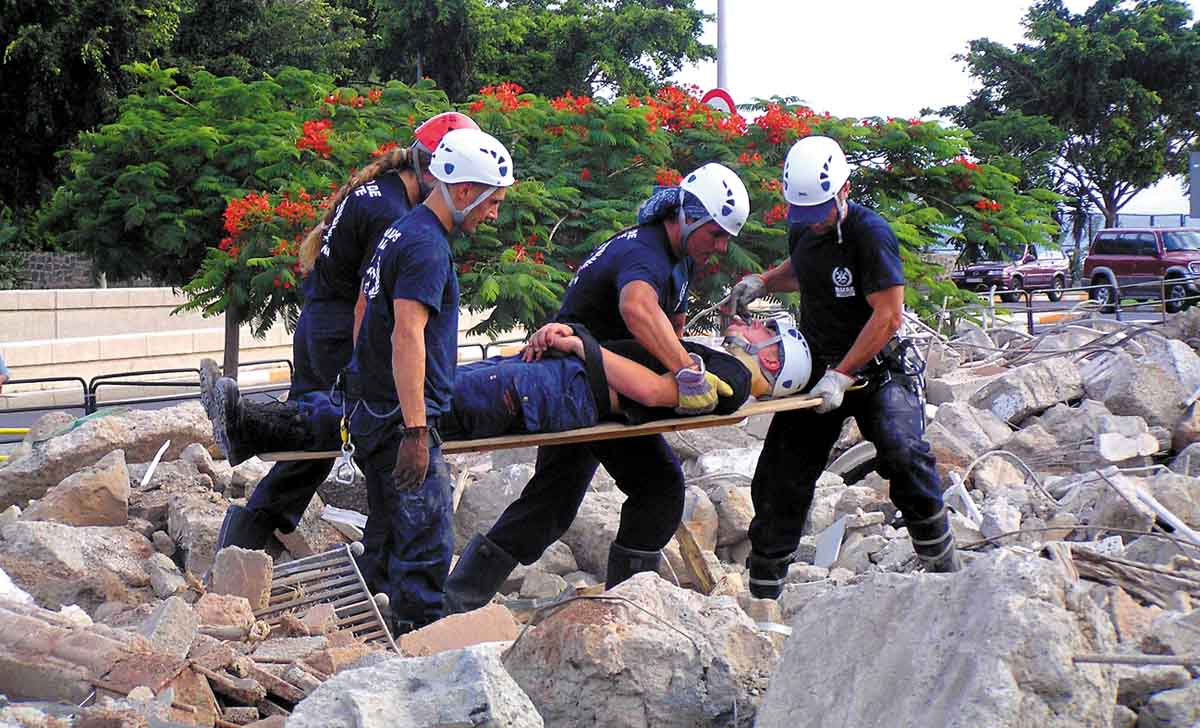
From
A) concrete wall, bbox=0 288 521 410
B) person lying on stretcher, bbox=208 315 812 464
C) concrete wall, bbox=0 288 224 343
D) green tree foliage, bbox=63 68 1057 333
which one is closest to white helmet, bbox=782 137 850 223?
person lying on stretcher, bbox=208 315 812 464

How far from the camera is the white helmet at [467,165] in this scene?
441cm

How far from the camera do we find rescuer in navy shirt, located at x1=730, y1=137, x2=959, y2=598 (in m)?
5.11

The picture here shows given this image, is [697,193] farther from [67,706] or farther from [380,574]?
[67,706]

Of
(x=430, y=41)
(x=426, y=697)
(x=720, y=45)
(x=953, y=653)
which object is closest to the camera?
(x=953, y=653)

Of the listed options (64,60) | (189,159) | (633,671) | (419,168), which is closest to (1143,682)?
(633,671)

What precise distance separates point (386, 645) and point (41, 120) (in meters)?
19.1

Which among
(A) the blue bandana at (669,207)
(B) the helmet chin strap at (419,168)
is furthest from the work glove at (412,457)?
(A) the blue bandana at (669,207)

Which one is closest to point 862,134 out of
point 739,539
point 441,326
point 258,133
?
point 258,133

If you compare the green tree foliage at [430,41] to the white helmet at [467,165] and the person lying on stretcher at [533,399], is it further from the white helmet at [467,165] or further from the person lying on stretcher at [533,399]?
the white helmet at [467,165]

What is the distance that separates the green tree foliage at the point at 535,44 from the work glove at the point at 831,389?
21310mm

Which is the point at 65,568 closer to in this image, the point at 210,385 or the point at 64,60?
the point at 210,385

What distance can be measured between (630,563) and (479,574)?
21.8 inches

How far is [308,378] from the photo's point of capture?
5.28 m

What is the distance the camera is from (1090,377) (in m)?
9.58
